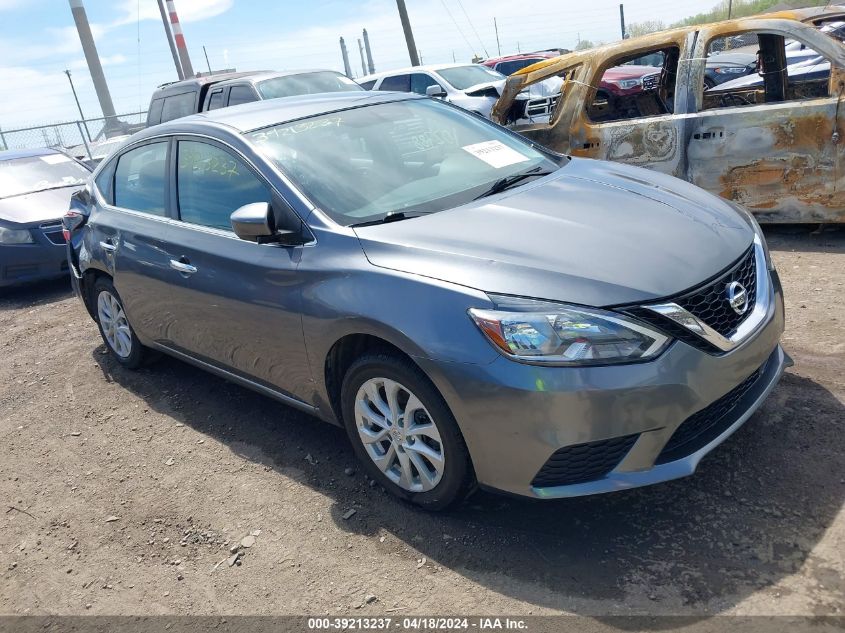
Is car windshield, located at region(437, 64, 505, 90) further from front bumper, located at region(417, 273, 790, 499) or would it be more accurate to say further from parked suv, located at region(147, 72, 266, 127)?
front bumper, located at region(417, 273, 790, 499)

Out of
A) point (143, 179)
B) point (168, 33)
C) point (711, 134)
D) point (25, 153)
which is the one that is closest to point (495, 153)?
point (143, 179)

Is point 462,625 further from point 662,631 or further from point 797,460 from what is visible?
point 797,460

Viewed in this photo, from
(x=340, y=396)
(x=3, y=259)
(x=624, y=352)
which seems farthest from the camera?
(x=3, y=259)

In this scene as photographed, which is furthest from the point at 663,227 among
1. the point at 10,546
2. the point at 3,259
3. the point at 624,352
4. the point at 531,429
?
the point at 3,259

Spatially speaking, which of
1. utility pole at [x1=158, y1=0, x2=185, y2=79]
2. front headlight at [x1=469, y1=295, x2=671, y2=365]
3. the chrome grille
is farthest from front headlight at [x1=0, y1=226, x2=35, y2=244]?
utility pole at [x1=158, y1=0, x2=185, y2=79]

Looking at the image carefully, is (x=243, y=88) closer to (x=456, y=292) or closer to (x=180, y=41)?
(x=456, y=292)

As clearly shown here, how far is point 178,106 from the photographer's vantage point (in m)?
11.3

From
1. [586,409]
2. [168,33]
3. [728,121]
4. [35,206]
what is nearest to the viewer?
[586,409]

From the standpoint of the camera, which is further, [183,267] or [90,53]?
[90,53]

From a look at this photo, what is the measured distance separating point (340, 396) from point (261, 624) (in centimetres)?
100

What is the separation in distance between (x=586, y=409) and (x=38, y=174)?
8.60 m

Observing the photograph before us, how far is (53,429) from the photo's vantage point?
15.2ft

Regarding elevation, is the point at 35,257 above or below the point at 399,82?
below

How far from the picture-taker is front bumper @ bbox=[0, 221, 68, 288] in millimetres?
7785
